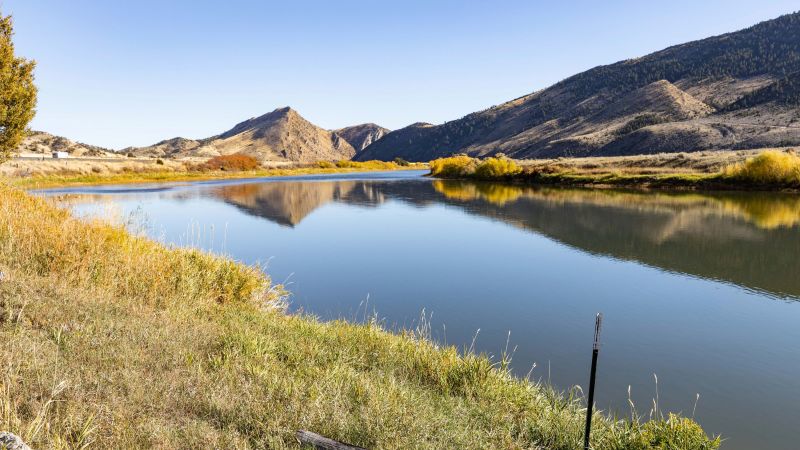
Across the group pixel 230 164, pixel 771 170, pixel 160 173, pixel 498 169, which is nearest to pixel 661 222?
pixel 771 170

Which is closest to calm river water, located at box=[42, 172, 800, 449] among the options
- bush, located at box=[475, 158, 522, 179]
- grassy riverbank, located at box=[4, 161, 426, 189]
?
grassy riverbank, located at box=[4, 161, 426, 189]

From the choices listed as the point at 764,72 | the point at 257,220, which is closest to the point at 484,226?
the point at 257,220

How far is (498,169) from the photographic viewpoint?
64062mm

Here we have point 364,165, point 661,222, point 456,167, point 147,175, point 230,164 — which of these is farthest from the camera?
point 364,165

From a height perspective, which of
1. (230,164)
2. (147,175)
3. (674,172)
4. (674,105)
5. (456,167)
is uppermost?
(674,105)

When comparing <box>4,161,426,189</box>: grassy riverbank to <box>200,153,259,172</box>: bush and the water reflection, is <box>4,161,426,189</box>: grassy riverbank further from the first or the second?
the water reflection

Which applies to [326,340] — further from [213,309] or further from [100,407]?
[100,407]

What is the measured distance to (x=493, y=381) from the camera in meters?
6.04

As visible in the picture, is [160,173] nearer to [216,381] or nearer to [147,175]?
[147,175]

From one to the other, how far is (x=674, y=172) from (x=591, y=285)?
40637mm

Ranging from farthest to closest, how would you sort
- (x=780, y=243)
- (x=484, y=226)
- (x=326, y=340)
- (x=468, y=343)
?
(x=484, y=226)
(x=780, y=243)
(x=468, y=343)
(x=326, y=340)

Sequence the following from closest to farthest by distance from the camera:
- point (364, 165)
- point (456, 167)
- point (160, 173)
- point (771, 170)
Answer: point (771, 170) < point (160, 173) < point (456, 167) < point (364, 165)

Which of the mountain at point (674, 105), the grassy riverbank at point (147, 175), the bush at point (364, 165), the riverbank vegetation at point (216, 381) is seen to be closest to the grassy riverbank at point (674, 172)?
the mountain at point (674, 105)

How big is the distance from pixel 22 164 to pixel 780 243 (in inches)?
2499
